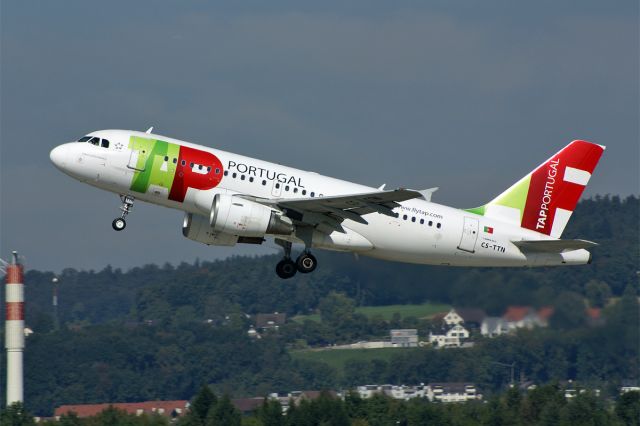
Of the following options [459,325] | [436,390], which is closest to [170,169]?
[459,325]

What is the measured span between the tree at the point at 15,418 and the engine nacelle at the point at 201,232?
55760mm

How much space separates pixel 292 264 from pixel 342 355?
11075 cm

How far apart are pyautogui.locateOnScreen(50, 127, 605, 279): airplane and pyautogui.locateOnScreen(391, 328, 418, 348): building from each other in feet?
261

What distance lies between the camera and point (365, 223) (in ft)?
152

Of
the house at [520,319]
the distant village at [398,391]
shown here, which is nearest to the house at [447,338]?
the distant village at [398,391]

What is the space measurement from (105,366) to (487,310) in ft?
386

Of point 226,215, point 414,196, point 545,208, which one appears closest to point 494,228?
point 545,208

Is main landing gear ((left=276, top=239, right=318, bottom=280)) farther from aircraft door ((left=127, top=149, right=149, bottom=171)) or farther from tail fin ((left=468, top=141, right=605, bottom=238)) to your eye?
tail fin ((left=468, top=141, right=605, bottom=238))

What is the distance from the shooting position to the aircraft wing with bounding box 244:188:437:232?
42.8 meters

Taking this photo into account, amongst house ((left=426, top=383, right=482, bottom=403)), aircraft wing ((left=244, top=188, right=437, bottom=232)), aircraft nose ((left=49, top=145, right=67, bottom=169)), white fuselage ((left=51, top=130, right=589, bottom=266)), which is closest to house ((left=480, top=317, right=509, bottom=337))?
white fuselage ((left=51, top=130, right=589, bottom=266))

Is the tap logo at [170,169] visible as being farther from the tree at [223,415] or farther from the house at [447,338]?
the house at [447,338]

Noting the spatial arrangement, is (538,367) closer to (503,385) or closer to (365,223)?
(503,385)

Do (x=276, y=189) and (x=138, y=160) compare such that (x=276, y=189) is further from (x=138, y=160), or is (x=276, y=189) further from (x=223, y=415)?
(x=223, y=415)

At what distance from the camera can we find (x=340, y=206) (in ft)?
146
